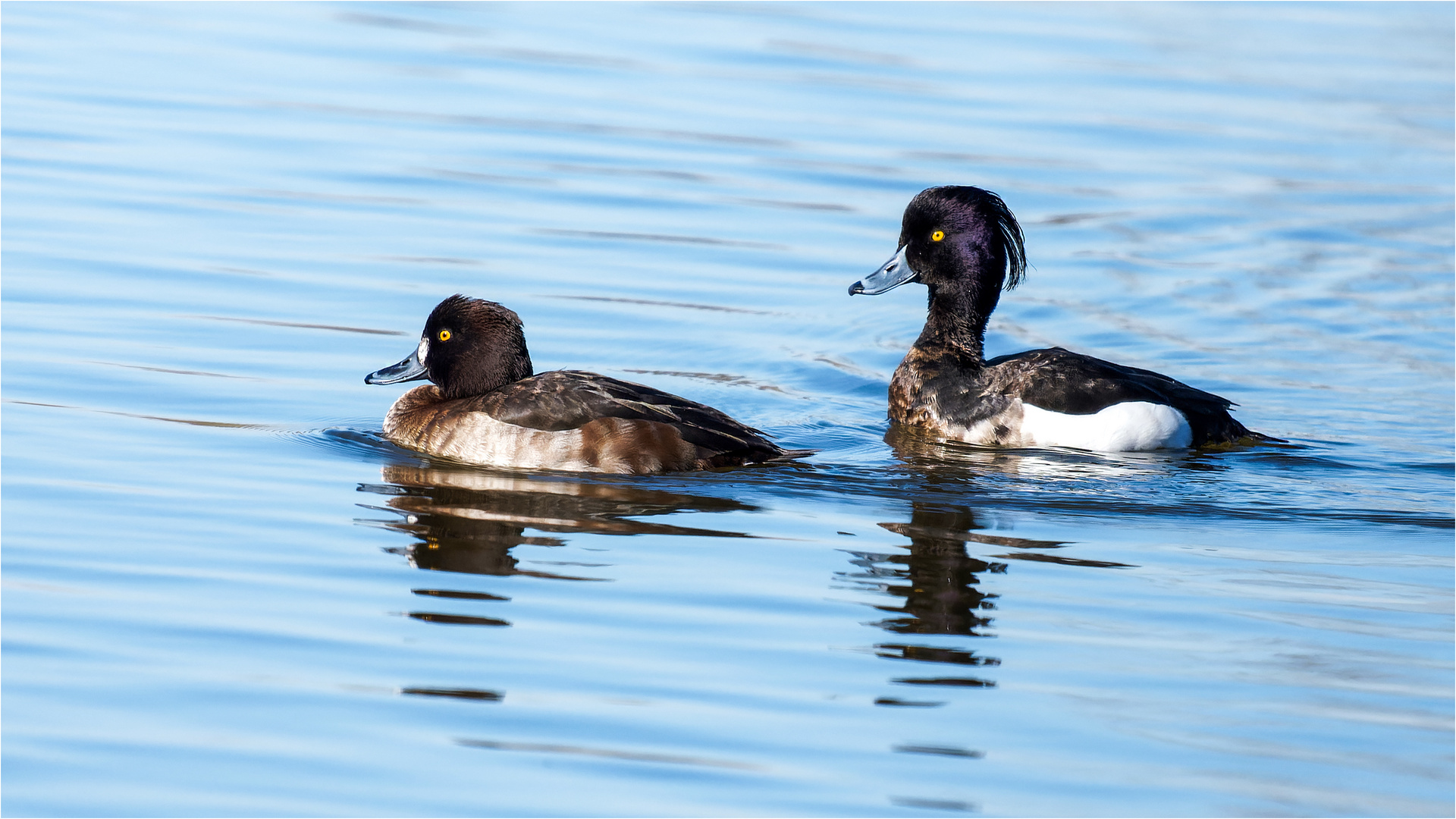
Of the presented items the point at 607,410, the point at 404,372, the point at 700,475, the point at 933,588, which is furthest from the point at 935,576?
the point at 404,372

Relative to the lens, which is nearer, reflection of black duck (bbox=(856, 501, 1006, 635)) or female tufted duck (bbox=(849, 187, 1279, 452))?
reflection of black duck (bbox=(856, 501, 1006, 635))

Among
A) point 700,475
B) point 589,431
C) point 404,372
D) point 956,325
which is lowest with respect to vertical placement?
point 700,475

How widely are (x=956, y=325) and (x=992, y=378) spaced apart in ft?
2.22

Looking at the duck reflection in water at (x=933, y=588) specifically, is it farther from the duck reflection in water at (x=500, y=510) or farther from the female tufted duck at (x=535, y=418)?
the female tufted duck at (x=535, y=418)

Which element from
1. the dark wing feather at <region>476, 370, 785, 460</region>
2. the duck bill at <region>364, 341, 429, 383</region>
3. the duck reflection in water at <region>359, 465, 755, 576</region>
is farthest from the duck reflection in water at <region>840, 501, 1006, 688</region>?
the duck bill at <region>364, 341, 429, 383</region>

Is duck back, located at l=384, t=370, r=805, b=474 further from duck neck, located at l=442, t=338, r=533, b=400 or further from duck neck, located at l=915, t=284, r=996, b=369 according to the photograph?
duck neck, located at l=915, t=284, r=996, b=369

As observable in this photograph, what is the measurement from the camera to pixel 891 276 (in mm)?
10273

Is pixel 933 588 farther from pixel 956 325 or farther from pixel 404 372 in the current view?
pixel 956 325

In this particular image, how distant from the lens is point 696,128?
1656cm

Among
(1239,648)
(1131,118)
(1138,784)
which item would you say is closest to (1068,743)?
(1138,784)

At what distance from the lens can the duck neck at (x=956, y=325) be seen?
1009 cm

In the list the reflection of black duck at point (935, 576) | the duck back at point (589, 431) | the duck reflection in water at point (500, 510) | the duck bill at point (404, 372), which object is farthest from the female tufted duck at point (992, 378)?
the duck bill at point (404, 372)

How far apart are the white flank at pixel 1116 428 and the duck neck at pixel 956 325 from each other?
93cm

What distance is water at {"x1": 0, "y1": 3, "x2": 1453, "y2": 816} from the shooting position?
17.2 feet
